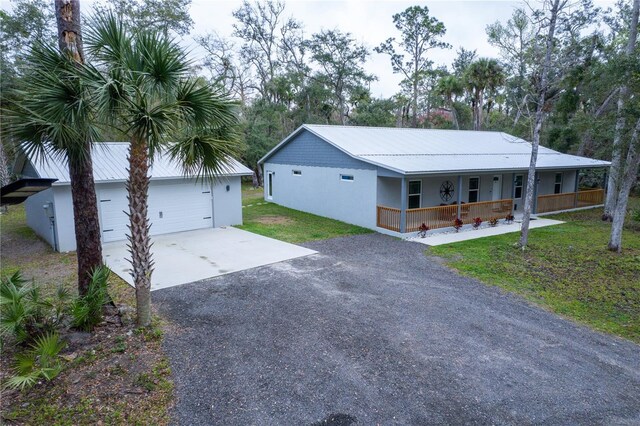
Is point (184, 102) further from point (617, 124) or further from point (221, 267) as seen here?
point (617, 124)

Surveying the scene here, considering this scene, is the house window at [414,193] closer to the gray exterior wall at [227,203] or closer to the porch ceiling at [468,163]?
the porch ceiling at [468,163]

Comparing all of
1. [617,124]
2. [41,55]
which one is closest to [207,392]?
[41,55]

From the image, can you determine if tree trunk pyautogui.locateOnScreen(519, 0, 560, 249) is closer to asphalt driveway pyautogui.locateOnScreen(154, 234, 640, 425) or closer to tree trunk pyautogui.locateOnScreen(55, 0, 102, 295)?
asphalt driveway pyautogui.locateOnScreen(154, 234, 640, 425)

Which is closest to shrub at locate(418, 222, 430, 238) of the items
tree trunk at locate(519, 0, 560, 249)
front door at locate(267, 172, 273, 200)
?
tree trunk at locate(519, 0, 560, 249)

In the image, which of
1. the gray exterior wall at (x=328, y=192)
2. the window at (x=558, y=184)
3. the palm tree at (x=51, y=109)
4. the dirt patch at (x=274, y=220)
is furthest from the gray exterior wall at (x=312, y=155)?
the window at (x=558, y=184)

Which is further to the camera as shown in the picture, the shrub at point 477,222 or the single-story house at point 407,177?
the shrub at point 477,222

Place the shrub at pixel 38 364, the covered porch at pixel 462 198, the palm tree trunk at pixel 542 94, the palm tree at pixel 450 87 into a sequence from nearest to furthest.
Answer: the shrub at pixel 38 364 < the palm tree trunk at pixel 542 94 < the covered porch at pixel 462 198 < the palm tree at pixel 450 87

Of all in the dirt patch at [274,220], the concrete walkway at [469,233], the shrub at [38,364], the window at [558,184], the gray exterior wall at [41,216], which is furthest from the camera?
the window at [558,184]
